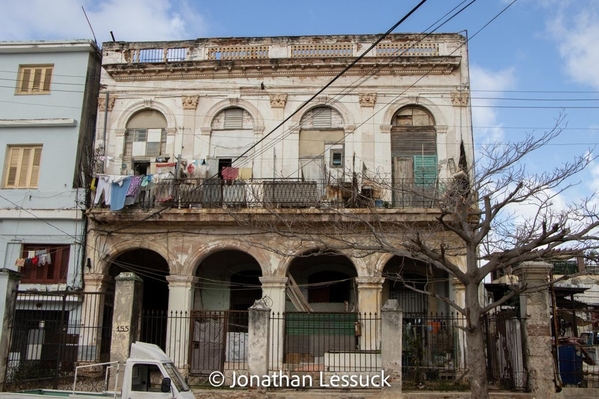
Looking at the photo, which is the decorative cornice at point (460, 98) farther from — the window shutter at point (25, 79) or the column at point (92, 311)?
the window shutter at point (25, 79)

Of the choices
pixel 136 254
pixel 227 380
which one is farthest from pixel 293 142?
pixel 227 380

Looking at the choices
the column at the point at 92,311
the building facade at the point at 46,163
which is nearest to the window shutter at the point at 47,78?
the building facade at the point at 46,163

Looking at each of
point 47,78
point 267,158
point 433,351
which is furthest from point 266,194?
point 47,78

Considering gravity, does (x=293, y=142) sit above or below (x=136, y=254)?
above

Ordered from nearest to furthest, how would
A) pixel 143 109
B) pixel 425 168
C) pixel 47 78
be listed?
pixel 425 168, pixel 143 109, pixel 47 78

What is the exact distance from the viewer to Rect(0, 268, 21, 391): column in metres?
13.8

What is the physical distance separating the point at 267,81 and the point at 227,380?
9.41 m

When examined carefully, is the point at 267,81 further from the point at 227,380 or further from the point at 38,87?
the point at 227,380

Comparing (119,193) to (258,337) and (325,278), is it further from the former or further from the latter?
(258,337)

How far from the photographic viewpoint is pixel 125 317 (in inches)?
527

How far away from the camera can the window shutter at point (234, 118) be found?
19.8 m

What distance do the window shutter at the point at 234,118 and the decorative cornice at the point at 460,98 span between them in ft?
21.6

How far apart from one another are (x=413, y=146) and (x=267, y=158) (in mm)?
4488

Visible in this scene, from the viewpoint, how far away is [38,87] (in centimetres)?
2033
